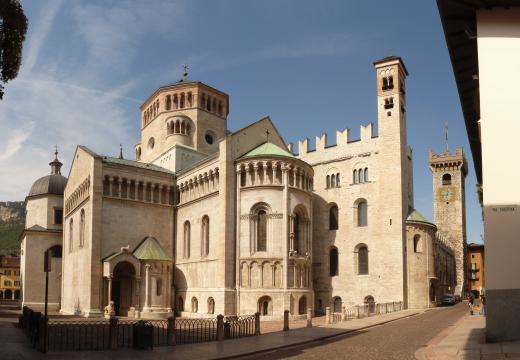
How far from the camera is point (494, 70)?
15.5m

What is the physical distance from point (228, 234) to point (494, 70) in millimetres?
26616

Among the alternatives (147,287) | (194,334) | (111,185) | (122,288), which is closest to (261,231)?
(147,287)

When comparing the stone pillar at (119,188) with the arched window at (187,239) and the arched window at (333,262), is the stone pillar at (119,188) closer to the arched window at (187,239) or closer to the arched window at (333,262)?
the arched window at (187,239)

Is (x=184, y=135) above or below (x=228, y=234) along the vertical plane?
above

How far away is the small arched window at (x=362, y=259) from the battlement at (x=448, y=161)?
4021 cm

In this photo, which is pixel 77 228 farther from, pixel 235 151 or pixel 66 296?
pixel 235 151

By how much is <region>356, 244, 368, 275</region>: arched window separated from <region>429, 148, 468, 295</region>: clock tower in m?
36.5

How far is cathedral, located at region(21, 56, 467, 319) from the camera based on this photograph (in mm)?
39219

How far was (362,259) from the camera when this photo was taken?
45.5 meters

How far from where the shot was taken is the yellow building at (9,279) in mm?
115625

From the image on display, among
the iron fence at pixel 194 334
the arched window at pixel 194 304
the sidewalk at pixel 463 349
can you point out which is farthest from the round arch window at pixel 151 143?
the sidewalk at pixel 463 349

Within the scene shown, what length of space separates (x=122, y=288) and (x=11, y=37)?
32.6 meters

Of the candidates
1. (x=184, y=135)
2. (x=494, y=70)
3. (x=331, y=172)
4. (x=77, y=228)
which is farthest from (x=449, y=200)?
(x=494, y=70)

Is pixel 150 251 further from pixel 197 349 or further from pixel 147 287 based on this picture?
pixel 197 349
